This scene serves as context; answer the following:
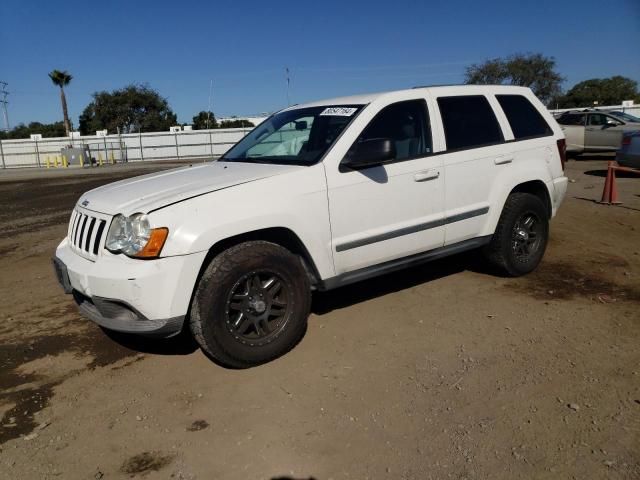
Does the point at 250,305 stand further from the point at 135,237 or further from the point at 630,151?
the point at 630,151

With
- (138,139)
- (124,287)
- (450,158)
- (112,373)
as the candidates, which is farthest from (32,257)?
(138,139)

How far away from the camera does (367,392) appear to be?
3.26 m

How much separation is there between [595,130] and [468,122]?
1550cm

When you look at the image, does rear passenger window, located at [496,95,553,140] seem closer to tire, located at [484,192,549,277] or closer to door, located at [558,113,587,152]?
tire, located at [484,192,549,277]

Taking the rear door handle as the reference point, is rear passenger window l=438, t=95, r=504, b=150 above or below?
above

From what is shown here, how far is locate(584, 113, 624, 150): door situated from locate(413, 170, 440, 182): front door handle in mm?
15915

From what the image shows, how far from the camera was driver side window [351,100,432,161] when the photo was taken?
13.8 feet

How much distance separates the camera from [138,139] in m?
38.5

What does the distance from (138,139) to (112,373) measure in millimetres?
37777

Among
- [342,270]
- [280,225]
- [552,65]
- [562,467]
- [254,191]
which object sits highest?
[552,65]

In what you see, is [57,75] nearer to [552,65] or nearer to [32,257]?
[552,65]

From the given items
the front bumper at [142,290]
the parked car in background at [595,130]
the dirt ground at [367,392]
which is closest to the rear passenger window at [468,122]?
the dirt ground at [367,392]

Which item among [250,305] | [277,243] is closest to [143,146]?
[277,243]

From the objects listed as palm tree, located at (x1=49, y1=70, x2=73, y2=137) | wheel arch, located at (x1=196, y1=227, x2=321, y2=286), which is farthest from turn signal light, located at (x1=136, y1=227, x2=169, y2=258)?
palm tree, located at (x1=49, y1=70, x2=73, y2=137)
